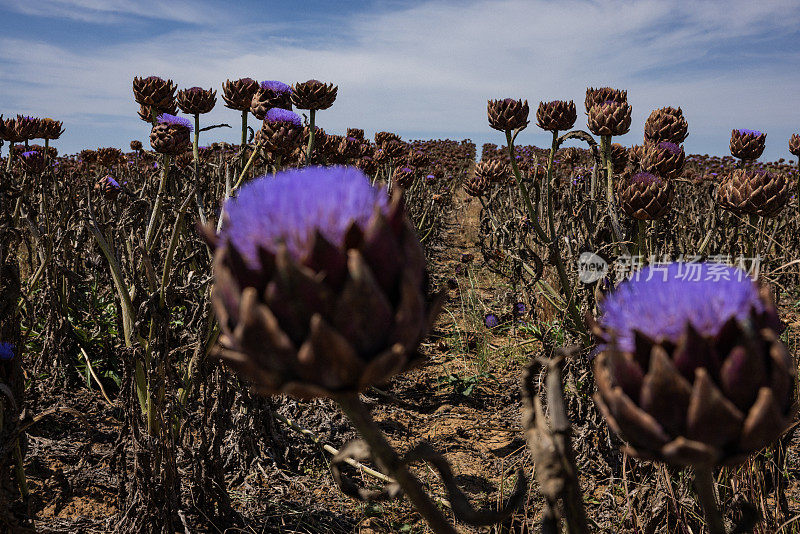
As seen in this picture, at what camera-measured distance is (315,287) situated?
0.81 m

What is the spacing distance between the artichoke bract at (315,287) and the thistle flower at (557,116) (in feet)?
9.86

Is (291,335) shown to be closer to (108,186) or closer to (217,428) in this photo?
(217,428)

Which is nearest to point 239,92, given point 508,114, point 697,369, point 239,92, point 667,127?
point 239,92

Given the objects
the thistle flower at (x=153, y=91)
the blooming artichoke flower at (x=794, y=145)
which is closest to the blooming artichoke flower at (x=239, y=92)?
the thistle flower at (x=153, y=91)

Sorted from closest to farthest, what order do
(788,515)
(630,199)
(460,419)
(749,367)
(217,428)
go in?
1. (749,367)
2. (788,515)
3. (217,428)
4. (630,199)
5. (460,419)

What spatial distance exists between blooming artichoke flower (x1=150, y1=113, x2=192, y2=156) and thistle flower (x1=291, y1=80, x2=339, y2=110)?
72 cm

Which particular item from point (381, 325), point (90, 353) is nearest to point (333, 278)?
point (381, 325)

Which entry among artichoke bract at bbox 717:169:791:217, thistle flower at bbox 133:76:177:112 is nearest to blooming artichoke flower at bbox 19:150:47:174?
thistle flower at bbox 133:76:177:112

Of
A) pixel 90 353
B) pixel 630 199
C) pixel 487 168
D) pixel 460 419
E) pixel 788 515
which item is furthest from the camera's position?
pixel 487 168

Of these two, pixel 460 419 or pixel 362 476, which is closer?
pixel 362 476

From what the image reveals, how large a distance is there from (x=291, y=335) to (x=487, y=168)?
4.58 meters

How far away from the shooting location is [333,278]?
84 centimetres

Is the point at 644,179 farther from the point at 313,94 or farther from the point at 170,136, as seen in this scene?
the point at 170,136

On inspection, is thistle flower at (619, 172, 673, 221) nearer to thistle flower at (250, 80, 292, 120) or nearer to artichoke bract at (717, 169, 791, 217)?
artichoke bract at (717, 169, 791, 217)
